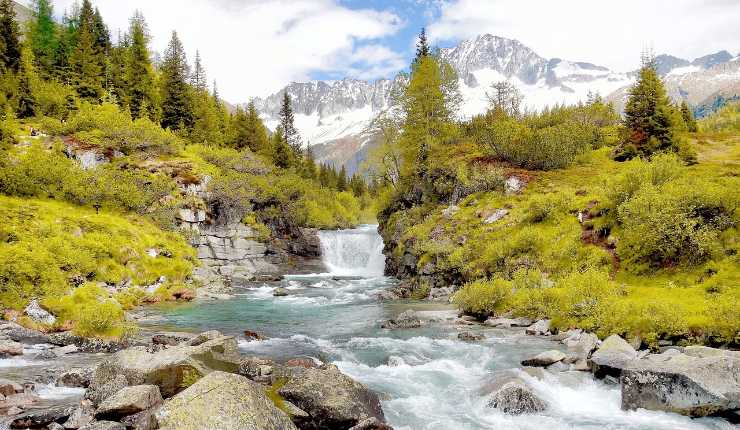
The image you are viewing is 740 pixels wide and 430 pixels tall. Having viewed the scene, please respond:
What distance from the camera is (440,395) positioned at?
13.2 meters

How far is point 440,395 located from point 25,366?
39.8 feet

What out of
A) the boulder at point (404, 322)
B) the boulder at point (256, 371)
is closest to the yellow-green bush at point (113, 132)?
the boulder at point (404, 322)

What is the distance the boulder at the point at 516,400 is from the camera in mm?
11625

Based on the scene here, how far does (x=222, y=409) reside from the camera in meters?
7.95

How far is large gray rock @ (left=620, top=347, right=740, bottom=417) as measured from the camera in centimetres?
1046

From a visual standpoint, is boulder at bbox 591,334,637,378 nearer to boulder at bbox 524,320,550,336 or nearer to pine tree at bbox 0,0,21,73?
boulder at bbox 524,320,550,336

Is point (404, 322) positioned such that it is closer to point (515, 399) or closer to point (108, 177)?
point (515, 399)

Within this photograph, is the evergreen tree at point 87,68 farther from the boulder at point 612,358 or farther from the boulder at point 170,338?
the boulder at point 612,358

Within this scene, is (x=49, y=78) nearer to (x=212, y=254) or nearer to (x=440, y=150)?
(x=212, y=254)

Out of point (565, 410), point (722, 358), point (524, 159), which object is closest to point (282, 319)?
point (565, 410)

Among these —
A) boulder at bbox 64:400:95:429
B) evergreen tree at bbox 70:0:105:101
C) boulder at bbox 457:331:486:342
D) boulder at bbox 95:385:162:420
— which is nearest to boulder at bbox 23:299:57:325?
boulder at bbox 64:400:95:429

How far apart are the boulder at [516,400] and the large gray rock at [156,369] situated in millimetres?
7190

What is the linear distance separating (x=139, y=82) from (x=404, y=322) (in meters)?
54.6

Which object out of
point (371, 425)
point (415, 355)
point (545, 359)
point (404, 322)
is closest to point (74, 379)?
point (371, 425)
